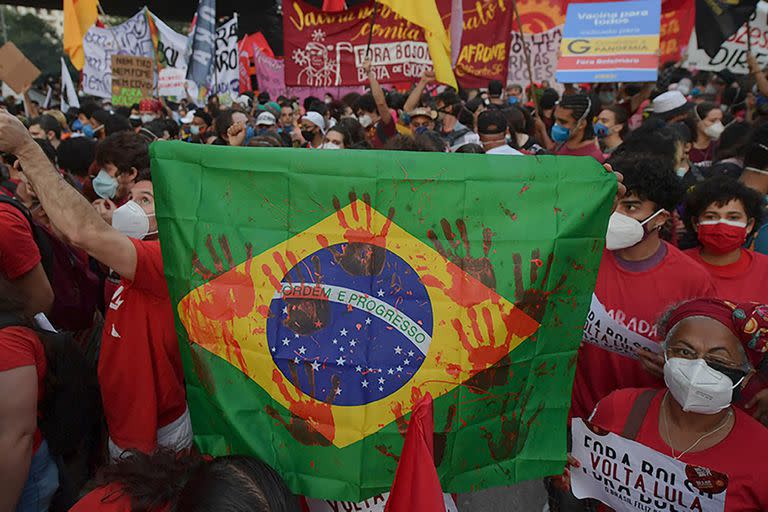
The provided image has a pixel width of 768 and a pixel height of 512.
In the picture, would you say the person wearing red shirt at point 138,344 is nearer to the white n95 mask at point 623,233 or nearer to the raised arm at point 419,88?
the white n95 mask at point 623,233

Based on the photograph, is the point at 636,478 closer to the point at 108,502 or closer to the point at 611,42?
the point at 108,502

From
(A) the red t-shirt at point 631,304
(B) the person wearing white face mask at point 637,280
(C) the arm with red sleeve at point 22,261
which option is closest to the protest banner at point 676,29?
(B) the person wearing white face mask at point 637,280

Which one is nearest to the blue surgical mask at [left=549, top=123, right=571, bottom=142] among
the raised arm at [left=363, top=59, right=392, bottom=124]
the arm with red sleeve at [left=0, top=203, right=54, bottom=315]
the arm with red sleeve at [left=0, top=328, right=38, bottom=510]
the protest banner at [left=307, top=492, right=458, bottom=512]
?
the raised arm at [left=363, top=59, right=392, bottom=124]

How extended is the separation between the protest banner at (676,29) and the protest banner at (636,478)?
7497mm

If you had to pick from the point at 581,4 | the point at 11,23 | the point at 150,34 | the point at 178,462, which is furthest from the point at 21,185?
the point at 11,23

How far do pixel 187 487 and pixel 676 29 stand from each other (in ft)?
28.7

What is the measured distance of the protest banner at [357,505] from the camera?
6.40 feet

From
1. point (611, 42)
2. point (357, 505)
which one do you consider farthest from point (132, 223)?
point (611, 42)

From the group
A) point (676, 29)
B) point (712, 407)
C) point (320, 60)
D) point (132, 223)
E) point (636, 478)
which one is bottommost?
point (636, 478)

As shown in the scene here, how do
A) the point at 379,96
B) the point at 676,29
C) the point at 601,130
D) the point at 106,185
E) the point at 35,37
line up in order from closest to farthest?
the point at 106,185 → the point at 601,130 → the point at 379,96 → the point at 676,29 → the point at 35,37

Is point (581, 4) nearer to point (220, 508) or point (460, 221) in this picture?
point (460, 221)

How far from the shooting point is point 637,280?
8.15 ft

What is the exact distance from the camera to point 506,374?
177cm

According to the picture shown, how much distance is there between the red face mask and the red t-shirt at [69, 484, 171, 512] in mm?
2473
